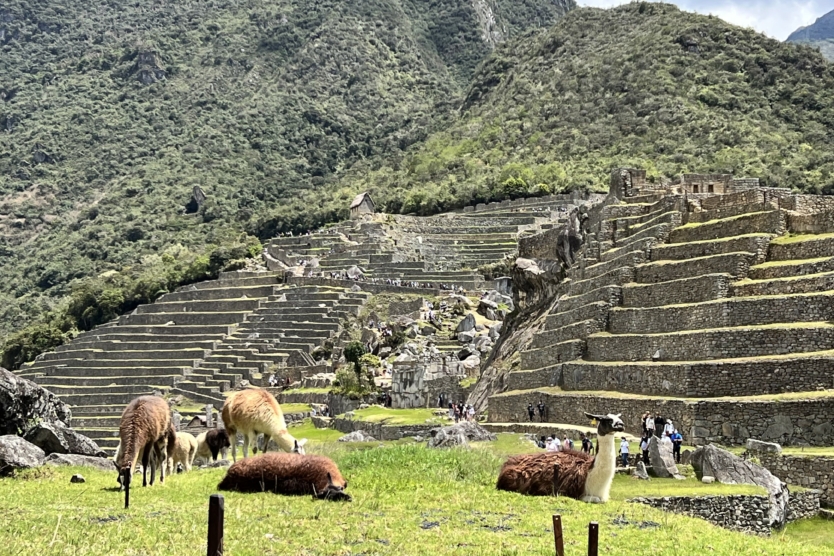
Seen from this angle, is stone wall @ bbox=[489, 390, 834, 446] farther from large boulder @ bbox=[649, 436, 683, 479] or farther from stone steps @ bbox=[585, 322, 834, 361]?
large boulder @ bbox=[649, 436, 683, 479]

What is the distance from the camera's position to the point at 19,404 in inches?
698

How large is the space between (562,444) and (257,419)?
8174mm

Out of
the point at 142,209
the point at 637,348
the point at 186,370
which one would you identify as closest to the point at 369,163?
the point at 142,209

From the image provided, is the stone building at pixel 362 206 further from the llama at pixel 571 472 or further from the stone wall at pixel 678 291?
the llama at pixel 571 472

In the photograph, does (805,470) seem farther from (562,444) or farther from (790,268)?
(790,268)

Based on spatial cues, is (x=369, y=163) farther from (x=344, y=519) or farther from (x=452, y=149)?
(x=344, y=519)

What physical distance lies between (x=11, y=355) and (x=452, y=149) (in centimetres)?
5544

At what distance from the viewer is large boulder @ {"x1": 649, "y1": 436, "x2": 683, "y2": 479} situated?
18203 millimetres

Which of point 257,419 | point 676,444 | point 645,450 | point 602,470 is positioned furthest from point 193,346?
point 602,470

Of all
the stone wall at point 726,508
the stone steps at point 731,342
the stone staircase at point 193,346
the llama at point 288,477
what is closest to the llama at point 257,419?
the llama at point 288,477

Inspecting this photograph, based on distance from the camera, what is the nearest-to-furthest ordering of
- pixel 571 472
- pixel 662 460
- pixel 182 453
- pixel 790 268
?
pixel 571 472
pixel 662 460
pixel 182 453
pixel 790 268

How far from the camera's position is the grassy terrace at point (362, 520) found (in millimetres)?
9945

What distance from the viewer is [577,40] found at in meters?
128

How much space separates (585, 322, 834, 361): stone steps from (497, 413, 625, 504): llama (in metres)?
9.45
